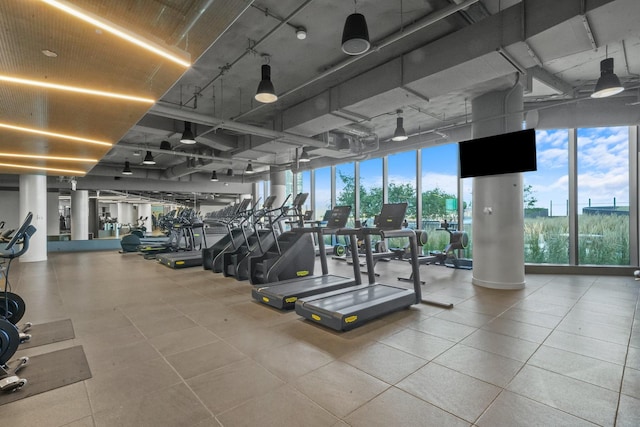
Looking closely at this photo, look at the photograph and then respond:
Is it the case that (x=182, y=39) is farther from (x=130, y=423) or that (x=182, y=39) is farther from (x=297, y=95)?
(x=297, y=95)

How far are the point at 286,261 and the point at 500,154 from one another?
4303mm

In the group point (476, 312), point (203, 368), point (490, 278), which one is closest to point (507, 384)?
point (476, 312)

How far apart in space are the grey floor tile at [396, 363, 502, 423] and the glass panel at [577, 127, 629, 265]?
6709 millimetres

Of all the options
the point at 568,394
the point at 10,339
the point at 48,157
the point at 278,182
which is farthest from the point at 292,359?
the point at 278,182

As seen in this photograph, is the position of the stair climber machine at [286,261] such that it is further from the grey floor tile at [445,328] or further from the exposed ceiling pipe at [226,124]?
the grey floor tile at [445,328]

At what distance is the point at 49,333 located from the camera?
3477mm

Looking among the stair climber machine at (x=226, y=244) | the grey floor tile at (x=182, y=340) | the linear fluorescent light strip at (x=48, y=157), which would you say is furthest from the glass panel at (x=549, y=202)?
the linear fluorescent light strip at (x=48, y=157)

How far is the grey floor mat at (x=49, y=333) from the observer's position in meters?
3.22

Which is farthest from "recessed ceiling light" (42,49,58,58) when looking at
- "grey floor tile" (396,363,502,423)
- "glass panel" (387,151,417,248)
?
"glass panel" (387,151,417,248)

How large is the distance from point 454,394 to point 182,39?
3.64 metres

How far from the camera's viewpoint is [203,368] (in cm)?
268

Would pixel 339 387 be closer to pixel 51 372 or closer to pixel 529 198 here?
pixel 51 372

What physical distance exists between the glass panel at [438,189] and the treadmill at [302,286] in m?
4.35

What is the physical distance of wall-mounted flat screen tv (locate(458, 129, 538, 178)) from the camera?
5223 millimetres
